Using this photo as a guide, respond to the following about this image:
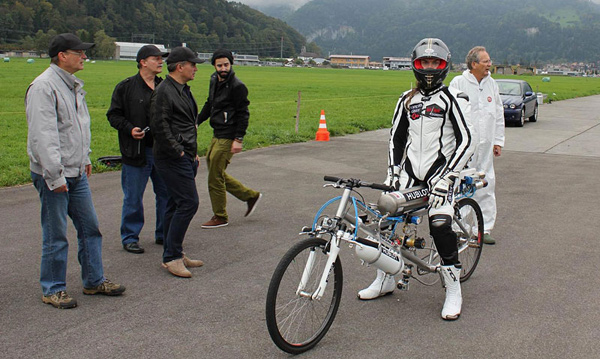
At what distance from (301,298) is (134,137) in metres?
3.07

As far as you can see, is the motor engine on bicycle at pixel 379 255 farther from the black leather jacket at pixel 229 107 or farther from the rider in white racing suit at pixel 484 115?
the black leather jacket at pixel 229 107

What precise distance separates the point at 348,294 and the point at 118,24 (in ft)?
617

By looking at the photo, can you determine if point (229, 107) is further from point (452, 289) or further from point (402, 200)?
point (452, 289)

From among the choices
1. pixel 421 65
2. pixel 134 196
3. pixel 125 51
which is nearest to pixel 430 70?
pixel 421 65

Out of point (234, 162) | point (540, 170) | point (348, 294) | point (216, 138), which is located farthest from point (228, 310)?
point (540, 170)

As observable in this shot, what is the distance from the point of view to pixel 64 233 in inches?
185

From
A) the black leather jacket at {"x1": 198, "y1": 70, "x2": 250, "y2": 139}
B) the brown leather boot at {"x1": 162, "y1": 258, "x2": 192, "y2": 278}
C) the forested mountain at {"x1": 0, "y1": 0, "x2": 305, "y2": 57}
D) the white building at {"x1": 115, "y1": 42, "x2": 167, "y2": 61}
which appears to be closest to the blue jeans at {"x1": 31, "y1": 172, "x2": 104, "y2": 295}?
the brown leather boot at {"x1": 162, "y1": 258, "x2": 192, "y2": 278}

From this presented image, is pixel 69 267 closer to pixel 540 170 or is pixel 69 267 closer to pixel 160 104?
pixel 160 104

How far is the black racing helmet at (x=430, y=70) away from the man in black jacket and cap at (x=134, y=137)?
9.54ft

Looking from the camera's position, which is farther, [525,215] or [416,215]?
[525,215]

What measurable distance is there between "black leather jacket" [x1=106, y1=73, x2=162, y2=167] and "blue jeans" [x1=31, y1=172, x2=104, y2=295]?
1.44 metres

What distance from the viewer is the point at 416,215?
15.0 feet

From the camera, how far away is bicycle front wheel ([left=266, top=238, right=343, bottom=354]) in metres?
3.73

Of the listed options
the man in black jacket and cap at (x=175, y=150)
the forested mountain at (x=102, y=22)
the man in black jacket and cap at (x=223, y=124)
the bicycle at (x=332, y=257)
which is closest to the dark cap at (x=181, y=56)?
the man in black jacket and cap at (x=175, y=150)
